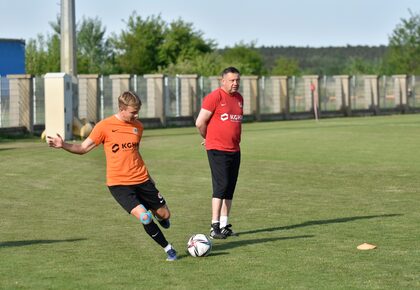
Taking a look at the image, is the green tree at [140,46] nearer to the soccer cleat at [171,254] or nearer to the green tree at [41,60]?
the green tree at [41,60]

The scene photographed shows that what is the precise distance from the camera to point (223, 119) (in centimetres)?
1256

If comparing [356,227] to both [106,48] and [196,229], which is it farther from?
[106,48]

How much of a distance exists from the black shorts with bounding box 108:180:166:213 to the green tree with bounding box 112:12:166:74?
2763 inches

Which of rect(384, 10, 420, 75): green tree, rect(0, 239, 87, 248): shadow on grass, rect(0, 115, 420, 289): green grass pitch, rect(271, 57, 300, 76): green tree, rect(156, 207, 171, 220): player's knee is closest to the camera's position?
rect(0, 115, 420, 289): green grass pitch

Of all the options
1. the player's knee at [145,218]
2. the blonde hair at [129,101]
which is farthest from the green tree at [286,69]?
the player's knee at [145,218]

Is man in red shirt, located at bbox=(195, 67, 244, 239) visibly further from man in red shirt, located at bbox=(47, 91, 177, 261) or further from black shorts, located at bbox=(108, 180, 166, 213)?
man in red shirt, located at bbox=(47, 91, 177, 261)

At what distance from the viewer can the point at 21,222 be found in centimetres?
1408

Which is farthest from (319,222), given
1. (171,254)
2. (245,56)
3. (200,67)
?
(245,56)

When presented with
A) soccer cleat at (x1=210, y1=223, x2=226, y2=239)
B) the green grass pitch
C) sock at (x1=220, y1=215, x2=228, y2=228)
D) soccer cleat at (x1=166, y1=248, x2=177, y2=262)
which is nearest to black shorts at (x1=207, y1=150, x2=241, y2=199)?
sock at (x1=220, y1=215, x2=228, y2=228)

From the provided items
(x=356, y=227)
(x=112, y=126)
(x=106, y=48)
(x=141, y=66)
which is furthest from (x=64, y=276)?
(x=106, y=48)

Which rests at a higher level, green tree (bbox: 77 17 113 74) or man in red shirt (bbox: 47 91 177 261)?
green tree (bbox: 77 17 113 74)

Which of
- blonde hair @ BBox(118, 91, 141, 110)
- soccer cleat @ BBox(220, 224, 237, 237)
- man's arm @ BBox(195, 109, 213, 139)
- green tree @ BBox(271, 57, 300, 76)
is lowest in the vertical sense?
soccer cleat @ BBox(220, 224, 237, 237)

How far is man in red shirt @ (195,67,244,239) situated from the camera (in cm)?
1252

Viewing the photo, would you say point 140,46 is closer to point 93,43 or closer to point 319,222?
point 93,43
